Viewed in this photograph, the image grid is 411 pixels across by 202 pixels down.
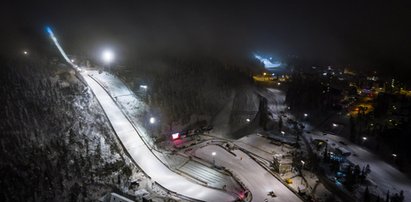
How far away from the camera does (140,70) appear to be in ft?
257

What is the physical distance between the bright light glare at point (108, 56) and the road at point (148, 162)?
23060 millimetres

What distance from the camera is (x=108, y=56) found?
269 feet

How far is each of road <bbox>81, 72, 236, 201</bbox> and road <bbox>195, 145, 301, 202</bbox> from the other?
4685mm

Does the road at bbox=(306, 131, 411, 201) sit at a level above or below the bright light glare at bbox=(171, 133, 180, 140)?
below

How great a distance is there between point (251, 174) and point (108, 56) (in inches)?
2217

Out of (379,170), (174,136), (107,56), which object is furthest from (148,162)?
(107,56)

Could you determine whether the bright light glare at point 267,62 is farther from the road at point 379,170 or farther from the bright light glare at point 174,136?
the bright light glare at point 174,136

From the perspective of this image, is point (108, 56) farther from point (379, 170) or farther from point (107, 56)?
point (379, 170)

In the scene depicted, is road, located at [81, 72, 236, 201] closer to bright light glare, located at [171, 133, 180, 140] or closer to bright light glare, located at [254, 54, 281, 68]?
bright light glare, located at [171, 133, 180, 140]

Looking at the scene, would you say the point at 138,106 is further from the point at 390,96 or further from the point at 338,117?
the point at 390,96

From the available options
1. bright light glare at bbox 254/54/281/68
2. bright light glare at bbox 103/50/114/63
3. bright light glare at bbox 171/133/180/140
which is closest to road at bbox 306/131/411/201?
bright light glare at bbox 171/133/180/140

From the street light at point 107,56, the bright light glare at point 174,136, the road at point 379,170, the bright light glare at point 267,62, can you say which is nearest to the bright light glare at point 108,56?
the street light at point 107,56

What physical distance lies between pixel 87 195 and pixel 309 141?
43.5 metres

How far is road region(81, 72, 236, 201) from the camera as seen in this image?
36750 millimetres
